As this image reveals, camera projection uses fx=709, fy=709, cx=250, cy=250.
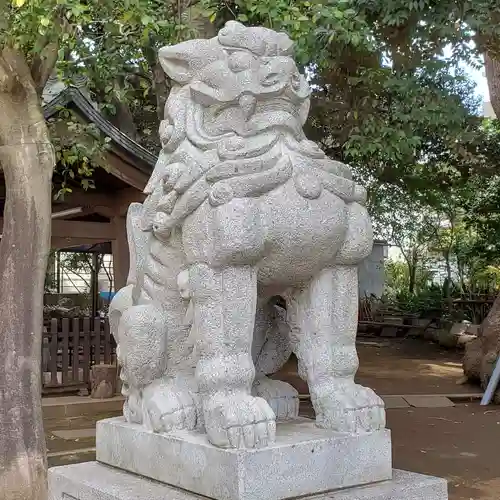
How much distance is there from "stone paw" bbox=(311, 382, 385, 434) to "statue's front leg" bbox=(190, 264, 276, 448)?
253 mm

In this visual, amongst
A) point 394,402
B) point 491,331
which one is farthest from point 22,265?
point 491,331

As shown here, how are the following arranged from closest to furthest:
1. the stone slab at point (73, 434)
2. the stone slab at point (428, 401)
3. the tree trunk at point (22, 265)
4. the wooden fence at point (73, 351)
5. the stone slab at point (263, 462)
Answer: the stone slab at point (263, 462)
the tree trunk at point (22, 265)
the stone slab at point (73, 434)
the wooden fence at point (73, 351)
the stone slab at point (428, 401)

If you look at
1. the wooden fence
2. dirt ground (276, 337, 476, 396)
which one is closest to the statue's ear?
the wooden fence

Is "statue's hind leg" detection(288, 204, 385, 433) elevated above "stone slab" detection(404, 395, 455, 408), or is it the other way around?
"statue's hind leg" detection(288, 204, 385, 433)

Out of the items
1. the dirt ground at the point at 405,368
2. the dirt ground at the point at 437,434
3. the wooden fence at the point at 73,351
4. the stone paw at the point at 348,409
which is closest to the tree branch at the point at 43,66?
the dirt ground at the point at 437,434

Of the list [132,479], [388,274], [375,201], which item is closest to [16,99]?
[132,479]

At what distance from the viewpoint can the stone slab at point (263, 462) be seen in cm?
192

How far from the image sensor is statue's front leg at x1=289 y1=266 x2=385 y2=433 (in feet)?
7.32

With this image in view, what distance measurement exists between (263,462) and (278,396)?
1.67ft

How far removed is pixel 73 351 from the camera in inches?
354

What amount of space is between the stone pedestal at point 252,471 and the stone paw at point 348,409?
1.2 inches

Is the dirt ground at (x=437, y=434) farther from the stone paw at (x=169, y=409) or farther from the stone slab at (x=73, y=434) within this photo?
the stone paw at (x=169, y=409)

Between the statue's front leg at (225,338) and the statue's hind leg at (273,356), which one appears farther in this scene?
the statue's hind leg at (273,356)

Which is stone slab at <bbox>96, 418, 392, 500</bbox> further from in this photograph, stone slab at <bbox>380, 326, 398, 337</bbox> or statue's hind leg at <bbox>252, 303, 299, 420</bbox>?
stone slab at <bbox>380, 326, 398, 337</bbox>
